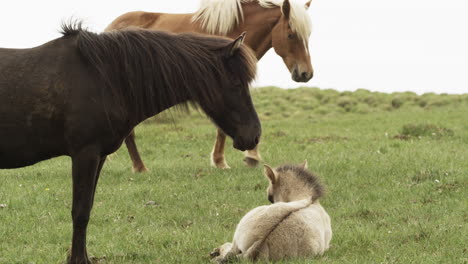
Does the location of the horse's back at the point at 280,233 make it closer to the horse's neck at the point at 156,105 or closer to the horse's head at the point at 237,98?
the horse's head at the point at 237,98

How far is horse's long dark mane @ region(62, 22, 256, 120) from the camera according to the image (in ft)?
20.6

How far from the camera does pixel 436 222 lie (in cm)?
781

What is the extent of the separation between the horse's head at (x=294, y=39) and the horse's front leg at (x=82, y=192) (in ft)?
21.7

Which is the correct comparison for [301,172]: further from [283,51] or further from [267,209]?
[283,51]

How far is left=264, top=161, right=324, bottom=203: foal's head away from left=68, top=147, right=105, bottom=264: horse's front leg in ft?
5.75

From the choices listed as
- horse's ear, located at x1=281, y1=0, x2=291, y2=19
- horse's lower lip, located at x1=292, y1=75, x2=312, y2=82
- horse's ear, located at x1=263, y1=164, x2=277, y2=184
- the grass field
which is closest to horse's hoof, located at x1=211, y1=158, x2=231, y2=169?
the grass field

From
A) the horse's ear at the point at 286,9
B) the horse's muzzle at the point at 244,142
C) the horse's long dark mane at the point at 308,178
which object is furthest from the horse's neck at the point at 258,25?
the horse's muzzle at the point at 244,142

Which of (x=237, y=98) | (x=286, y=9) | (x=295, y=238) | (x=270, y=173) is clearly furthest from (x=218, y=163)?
(x=295, y=238)

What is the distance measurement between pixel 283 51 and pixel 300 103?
17147 mm

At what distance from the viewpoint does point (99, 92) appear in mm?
6020

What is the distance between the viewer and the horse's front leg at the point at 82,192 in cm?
593

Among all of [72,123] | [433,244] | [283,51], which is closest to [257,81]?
[72,123]

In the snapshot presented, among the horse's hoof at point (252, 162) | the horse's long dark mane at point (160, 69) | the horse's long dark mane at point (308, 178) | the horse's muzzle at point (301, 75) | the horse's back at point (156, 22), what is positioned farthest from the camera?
the horse's back at point (156, 22)

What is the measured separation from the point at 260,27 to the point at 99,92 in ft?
22.5
